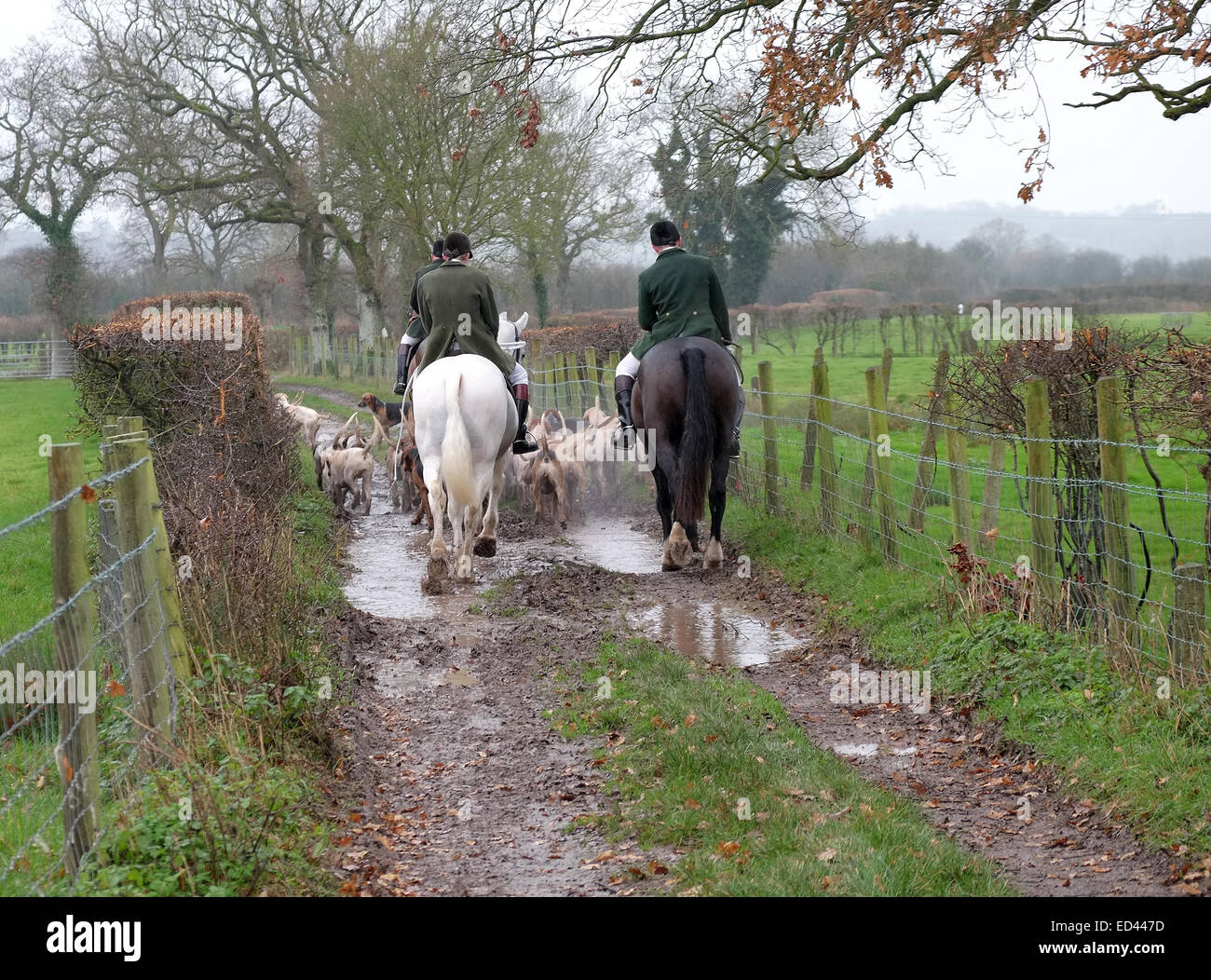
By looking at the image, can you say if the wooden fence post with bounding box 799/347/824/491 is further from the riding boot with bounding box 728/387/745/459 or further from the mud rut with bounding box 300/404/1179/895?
the mud rut with bounding box 300/404/1179/895

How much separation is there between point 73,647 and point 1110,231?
215ft

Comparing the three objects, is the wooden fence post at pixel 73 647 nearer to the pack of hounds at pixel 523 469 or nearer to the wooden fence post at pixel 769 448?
the pack of hounds at pixel 523 469

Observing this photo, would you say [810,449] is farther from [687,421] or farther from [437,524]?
[437,524]

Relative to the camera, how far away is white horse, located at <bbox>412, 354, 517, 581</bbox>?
9.89 metres

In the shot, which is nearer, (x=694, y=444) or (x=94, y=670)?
(x=94, y=670)

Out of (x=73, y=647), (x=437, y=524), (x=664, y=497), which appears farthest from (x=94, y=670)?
(x=664, y=497)

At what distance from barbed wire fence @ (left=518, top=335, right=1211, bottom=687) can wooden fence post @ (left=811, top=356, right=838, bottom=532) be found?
0.01 metres

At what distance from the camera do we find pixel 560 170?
32.1m

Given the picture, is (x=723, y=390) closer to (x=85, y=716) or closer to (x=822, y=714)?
(x=822, y=714)

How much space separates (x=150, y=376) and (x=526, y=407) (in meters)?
3.75

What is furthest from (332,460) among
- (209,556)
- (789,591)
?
(209,556)

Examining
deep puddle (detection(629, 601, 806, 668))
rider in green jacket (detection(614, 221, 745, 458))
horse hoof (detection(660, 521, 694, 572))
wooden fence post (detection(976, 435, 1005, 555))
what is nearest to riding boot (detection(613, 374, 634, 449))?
rider in green jacket (detection(614, 221, 745, 458))

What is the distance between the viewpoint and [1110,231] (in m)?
62.4

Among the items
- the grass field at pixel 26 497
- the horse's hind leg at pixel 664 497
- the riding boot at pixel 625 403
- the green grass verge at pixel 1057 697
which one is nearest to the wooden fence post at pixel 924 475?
the green grass verge at pixel 1057 697
